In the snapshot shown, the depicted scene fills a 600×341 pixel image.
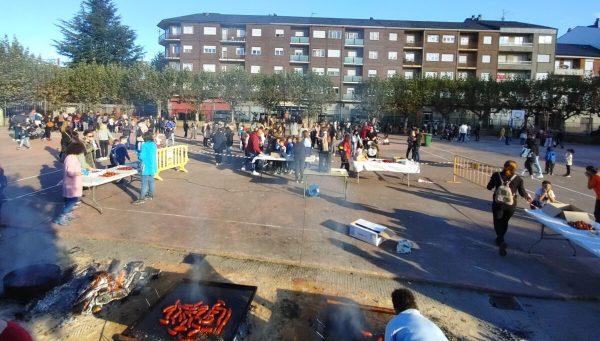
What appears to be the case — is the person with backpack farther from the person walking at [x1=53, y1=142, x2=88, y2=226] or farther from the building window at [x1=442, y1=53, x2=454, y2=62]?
the building window at [x1=442, y1=53, x2=454, y2=62]

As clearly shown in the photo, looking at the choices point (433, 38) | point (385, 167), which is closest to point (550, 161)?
point (385, 167)

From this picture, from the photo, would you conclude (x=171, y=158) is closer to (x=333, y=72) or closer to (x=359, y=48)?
(x=333, y=72)

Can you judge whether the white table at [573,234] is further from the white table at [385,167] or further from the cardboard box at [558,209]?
the white table at [385,167]

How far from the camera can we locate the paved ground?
5867mm

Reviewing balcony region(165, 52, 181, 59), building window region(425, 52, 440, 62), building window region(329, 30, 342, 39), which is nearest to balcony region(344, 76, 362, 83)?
building window region(329, 30, 342, 39)

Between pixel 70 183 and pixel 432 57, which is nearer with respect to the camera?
pixel 70 183

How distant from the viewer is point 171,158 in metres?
13.1

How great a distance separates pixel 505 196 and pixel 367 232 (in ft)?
7.60

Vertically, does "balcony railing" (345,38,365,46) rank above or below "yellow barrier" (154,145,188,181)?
above

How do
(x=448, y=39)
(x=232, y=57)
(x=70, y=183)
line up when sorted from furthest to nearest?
(x=448, y=39) < (x=232, y=57) < (x=70, y=183)

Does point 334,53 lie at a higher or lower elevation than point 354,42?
lower

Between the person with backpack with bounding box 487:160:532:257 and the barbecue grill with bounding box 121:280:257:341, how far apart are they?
14.5ft

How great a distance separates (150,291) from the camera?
197 inches

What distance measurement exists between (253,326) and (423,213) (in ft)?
19.6
